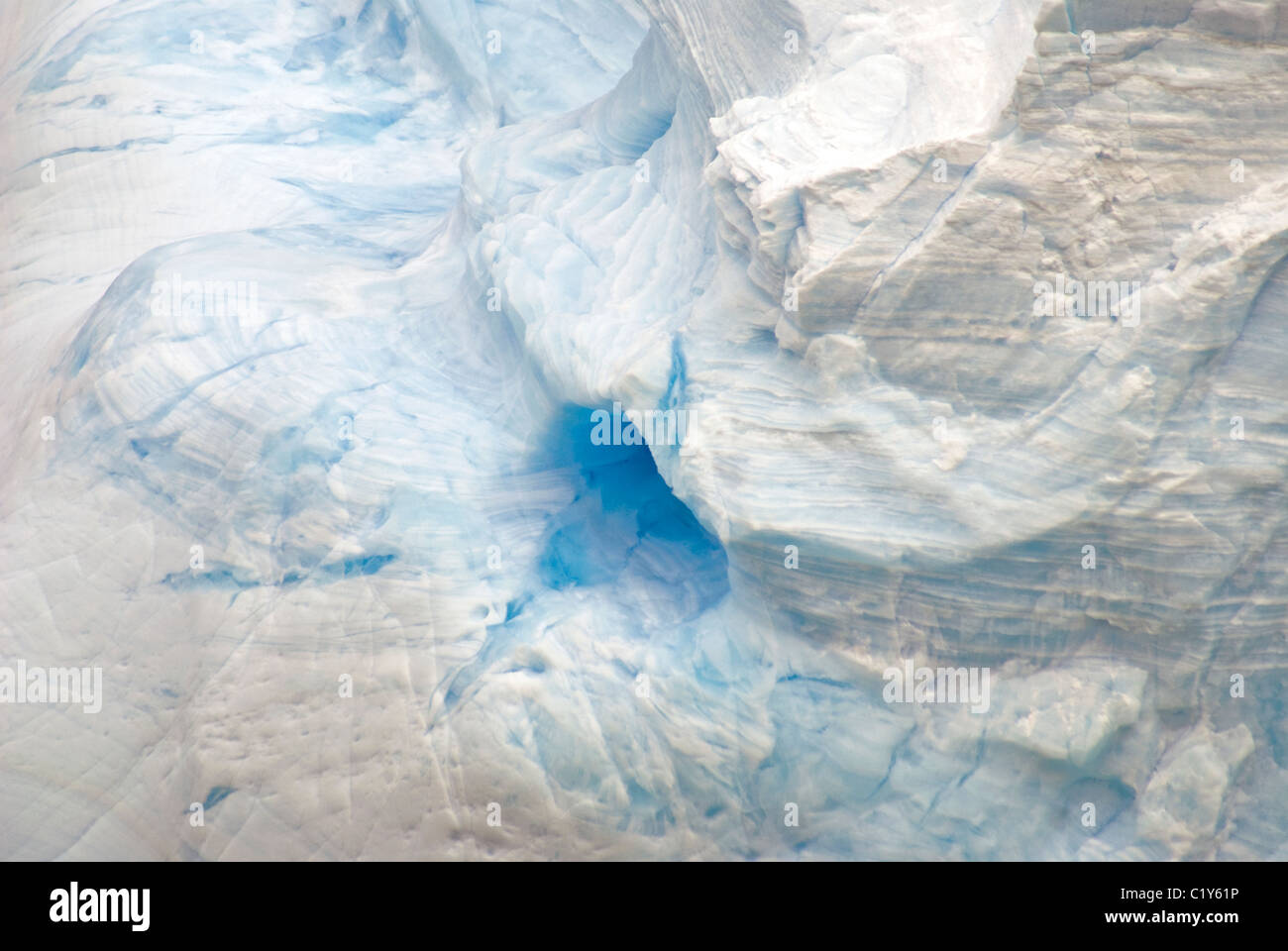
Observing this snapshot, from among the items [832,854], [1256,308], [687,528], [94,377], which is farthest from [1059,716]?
[94,377]

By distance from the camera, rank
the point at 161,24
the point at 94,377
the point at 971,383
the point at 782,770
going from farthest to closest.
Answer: the point at 161,24
the point at 94,377
the point at 782,770
the point at 971,383

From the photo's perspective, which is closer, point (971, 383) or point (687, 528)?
point (971, 383)

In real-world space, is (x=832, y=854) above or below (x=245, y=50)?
below

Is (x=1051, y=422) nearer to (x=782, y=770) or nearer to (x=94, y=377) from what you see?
(x=782, y=770)

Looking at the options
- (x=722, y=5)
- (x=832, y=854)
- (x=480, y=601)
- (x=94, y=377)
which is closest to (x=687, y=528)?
(x=480, y=601)

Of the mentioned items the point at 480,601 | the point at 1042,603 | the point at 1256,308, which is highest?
the point at 1256,308

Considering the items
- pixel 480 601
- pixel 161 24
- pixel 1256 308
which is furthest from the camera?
pixel 161 24

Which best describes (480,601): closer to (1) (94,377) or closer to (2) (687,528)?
(2) (687,528)
